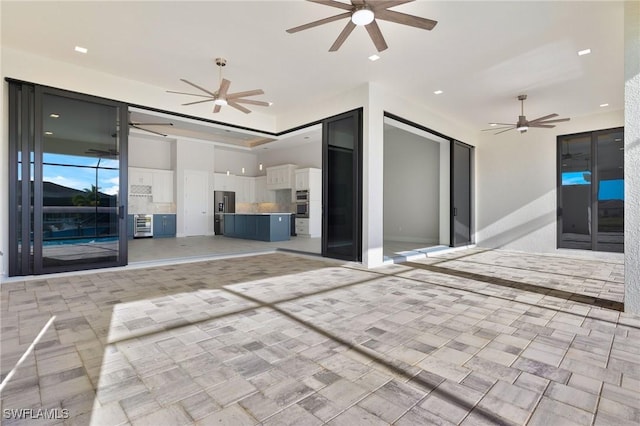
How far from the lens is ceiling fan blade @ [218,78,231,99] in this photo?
485 cm

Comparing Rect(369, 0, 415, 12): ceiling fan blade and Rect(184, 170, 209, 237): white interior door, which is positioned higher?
Rect(369, 0, 415, 12): ceiling fan blade

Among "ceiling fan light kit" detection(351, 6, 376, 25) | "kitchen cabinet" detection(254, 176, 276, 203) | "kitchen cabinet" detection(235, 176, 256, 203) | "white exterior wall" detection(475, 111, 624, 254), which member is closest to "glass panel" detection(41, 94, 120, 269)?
"ceiling fan light kit" detection(351, 6, 376, 25)

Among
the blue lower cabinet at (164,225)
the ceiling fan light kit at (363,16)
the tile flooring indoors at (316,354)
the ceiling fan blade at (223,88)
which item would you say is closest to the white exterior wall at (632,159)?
the tile flooring indoors at (316,354)

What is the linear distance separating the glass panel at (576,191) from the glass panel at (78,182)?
9.86m

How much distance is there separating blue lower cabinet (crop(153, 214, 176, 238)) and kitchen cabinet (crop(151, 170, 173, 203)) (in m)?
0.65

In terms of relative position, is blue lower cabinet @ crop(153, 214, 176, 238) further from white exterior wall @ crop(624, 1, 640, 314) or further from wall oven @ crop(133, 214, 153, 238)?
white exterior wall @ crop(624, 1, 640, 314)

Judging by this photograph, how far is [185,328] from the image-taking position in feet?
8.81

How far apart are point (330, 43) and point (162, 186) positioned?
9101 millimetres

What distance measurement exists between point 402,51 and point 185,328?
4.53m

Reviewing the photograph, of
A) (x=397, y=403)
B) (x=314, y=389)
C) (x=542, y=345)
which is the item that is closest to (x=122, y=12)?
(x=314, y=389)

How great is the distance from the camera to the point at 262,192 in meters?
13.3

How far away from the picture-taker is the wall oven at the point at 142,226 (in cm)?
1051

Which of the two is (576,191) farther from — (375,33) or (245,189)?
(245,189)

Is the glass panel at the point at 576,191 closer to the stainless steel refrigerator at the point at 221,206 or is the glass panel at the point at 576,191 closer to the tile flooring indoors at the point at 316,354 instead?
the tile flooring indoors at the point at 316,354
